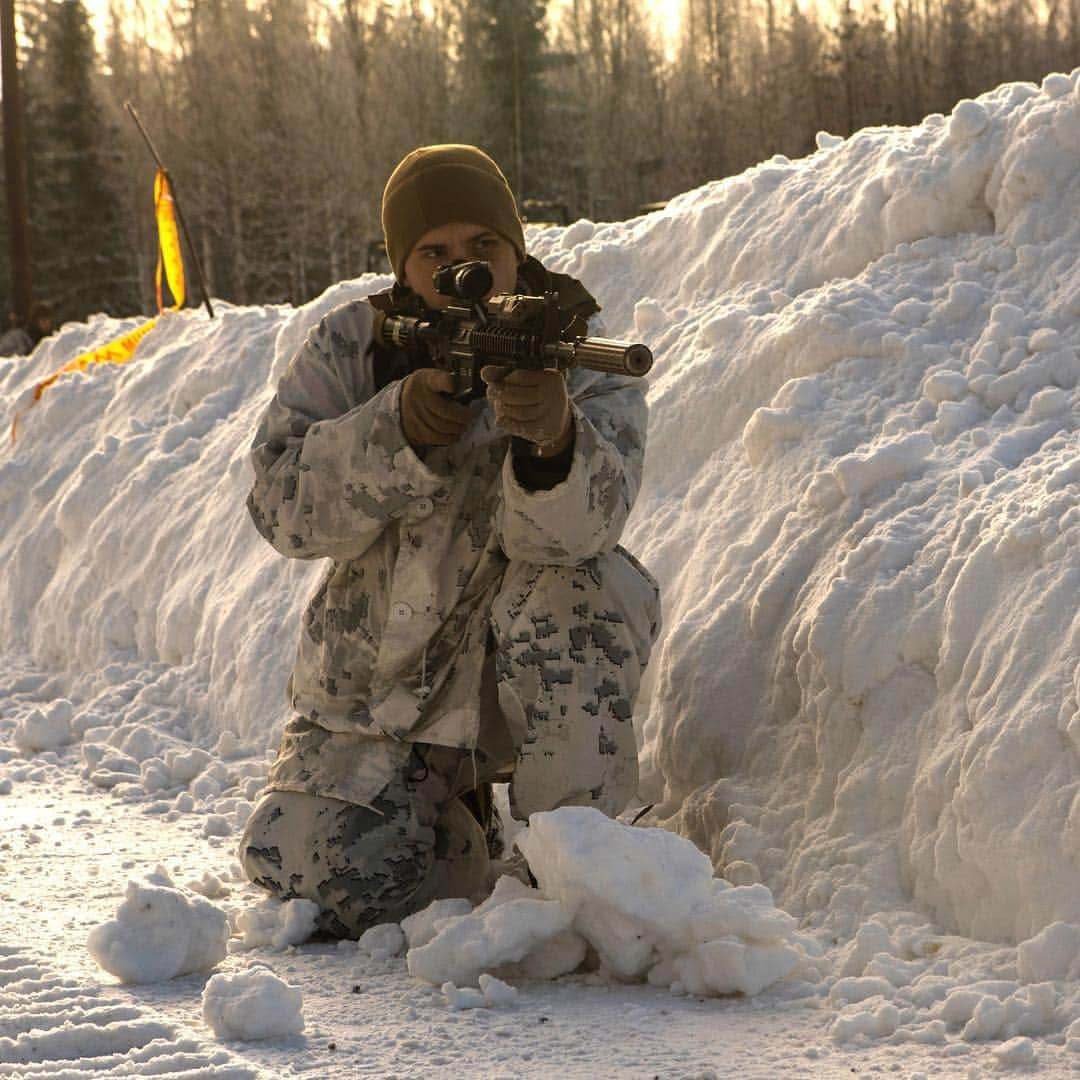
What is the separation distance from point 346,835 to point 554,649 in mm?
474

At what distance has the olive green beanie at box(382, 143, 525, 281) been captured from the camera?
2.81m

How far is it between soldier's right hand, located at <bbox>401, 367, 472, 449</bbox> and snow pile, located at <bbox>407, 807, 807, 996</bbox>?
63 centimetres

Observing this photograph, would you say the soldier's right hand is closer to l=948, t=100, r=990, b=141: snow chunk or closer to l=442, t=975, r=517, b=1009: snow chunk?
l=442, t=975, r=517, b=1009: snow chunk

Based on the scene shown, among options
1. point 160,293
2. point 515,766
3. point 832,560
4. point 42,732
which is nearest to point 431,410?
point 515,766

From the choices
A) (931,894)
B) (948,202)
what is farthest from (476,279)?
(948,202)

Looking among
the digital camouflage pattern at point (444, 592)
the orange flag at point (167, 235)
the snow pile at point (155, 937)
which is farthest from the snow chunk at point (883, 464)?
the orange flag at point (167, 235)

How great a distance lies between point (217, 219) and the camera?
2764 cm

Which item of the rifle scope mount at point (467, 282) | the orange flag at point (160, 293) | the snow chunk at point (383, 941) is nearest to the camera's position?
the rifle scope mount at point (467, 282)

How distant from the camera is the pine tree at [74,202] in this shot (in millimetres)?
25078

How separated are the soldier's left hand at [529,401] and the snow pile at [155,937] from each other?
34.8 inches

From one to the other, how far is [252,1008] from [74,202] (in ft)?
82.0

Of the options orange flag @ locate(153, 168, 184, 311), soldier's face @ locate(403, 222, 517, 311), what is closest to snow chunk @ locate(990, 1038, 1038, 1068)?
soldier's face @ locate(403, 222, 517, 311)

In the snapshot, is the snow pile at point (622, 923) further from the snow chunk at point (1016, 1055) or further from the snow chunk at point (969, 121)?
the snow chunk at point (969, 121)

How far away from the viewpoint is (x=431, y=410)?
101 inches
